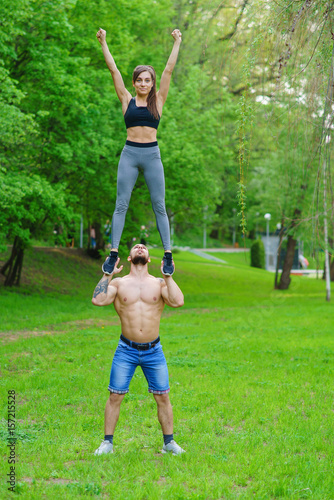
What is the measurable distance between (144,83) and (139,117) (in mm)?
337

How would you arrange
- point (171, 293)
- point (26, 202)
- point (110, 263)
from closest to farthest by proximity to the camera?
point (110, 263) → point (171, 293) → point (26, 202)

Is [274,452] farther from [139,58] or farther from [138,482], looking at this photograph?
[139,58]

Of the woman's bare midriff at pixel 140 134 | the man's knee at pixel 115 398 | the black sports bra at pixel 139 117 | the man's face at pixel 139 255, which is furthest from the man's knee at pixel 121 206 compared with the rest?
the man's knee at pixel 115 398

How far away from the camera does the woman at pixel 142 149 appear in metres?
4.35

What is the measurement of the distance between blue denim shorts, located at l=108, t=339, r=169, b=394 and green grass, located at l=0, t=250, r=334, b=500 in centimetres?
73

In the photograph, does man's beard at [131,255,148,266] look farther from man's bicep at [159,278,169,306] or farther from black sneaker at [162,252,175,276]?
black sneaker at [162,252,175,276]

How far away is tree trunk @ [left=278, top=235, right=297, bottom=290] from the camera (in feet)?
80.2

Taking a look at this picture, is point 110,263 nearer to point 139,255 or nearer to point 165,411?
point 139,255

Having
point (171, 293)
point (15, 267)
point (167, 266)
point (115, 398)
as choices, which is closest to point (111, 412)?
point (115, 398)

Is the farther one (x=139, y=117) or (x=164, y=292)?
(x=164, y=292)

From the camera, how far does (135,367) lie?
522 cm

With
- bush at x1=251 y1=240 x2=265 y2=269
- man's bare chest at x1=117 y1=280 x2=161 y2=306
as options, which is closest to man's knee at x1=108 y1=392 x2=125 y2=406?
man's bare chest at x1=117 y1=280 x2=161 y2=306

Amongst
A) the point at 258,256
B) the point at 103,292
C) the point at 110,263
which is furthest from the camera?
the point at 258,256

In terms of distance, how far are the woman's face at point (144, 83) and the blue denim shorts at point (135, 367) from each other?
2.47 metres
